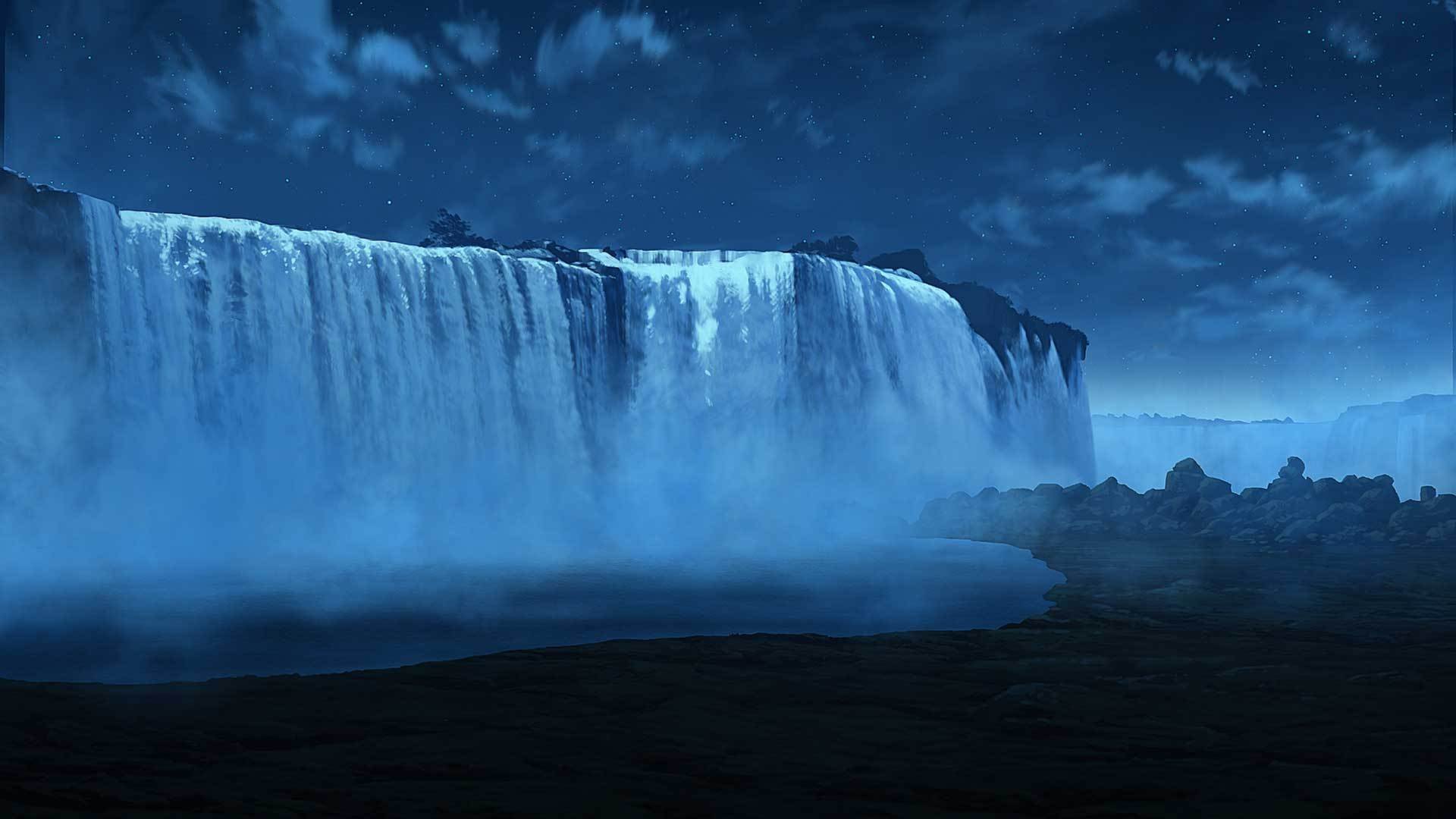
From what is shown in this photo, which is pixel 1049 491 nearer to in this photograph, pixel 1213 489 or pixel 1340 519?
pixel 1213 489

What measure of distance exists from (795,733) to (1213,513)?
3086 cm

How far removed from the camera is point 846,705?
23.4ft

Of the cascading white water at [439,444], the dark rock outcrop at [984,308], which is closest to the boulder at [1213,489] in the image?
the cascading white water at [439,444]

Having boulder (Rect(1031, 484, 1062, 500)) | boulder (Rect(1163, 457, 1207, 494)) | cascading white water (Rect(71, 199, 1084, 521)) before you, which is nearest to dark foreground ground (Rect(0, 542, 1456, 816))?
cascading white water (Rect(71, 199, 1084, 521))

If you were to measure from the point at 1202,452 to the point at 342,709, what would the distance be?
102463 millimetres

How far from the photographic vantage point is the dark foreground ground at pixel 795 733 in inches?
188

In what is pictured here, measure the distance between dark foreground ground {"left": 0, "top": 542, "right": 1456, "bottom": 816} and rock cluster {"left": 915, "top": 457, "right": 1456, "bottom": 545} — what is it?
20.7 metres

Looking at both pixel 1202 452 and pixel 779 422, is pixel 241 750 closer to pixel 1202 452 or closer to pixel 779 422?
pixel 779 422

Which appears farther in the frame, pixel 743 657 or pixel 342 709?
pixel 743 657

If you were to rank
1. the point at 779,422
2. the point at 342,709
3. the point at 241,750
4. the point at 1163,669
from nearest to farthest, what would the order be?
the point at 241,750 → the point at 342,709 → the point at 1163,669 → the point at 779,422

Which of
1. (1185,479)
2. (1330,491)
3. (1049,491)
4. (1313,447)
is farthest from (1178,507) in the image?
(1313,447)

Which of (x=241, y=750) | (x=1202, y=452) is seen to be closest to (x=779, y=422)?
(x=241, y=750)

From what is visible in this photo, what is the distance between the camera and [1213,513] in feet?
108

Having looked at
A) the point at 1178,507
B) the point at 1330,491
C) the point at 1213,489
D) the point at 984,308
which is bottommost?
the point at 1178,507
